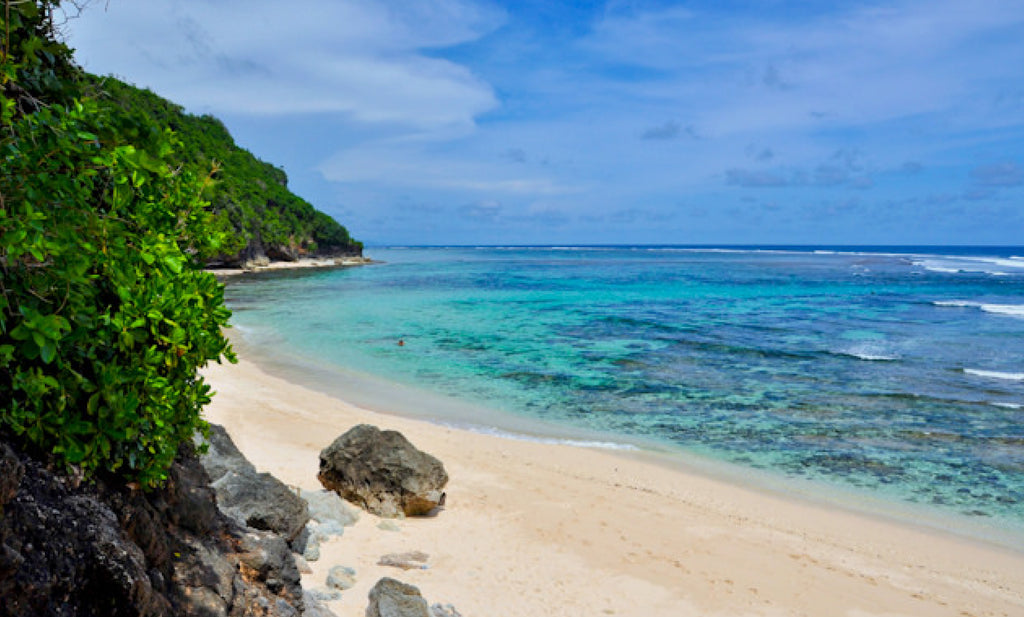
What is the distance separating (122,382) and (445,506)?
279 inches

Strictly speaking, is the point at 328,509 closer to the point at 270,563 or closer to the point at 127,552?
the point at 270,563

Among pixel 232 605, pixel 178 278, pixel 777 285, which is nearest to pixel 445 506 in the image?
pixel 232 605

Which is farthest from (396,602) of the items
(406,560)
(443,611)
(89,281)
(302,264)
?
(302,264)

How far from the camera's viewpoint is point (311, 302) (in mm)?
39719

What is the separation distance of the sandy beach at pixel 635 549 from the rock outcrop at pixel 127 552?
1946 millimetres

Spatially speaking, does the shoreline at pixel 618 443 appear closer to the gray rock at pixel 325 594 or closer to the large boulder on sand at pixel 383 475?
the large boulder on sand at pixel 383 475

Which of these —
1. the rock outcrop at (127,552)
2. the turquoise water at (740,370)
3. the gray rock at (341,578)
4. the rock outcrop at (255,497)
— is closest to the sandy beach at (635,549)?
the gray rock at (341,578)

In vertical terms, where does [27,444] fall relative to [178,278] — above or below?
below

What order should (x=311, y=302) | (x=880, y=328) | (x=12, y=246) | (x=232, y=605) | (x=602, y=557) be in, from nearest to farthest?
1. (x=12, y=246)
2. (x=232, y=605)
3. (x=602, y=557)
4. (x=880, y=328)
5. (x=311, y=302)

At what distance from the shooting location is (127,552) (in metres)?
3.31

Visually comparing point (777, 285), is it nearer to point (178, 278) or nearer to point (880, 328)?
point (880, 328)

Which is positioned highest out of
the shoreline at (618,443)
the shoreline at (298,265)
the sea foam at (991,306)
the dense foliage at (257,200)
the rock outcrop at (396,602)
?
the dense foliage at (257,200)

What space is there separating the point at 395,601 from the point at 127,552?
3164 mm

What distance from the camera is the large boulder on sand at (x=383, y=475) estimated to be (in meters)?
9.14
